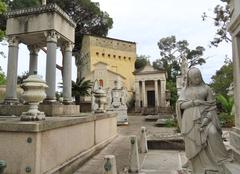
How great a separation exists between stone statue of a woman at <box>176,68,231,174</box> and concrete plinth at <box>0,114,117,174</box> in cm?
275

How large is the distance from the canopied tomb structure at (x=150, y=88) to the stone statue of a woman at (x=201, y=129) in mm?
32333

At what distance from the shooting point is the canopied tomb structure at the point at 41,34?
917 cm

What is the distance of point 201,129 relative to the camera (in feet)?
13.5

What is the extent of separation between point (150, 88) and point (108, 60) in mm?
8814

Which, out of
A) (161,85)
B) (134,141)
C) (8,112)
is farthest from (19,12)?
(161,85)

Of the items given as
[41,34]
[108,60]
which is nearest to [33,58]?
[41,34]

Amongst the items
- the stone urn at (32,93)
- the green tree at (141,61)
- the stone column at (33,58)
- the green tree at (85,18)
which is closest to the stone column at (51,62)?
the stone column at (33,58)

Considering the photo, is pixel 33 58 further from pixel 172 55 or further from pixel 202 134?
pixel 172 55

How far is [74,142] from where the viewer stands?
654cm

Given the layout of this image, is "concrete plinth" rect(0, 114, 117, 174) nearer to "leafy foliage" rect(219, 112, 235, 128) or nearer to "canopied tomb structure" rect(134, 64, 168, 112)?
"leafy foliage" rect(219, 112, 235, 128)

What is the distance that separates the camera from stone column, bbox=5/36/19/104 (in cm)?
952

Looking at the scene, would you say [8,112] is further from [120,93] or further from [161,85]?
[161,85]

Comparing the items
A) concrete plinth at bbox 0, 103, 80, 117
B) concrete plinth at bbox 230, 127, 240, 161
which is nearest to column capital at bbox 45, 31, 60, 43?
concrete plinth at bbox 0, 103, 80, 117

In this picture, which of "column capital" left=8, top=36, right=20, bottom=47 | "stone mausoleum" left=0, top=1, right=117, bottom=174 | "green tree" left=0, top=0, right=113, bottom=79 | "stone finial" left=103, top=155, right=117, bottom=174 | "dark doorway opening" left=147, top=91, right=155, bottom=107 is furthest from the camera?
"dark doorway opening" left=147, top=91, right=155, bottom=107
